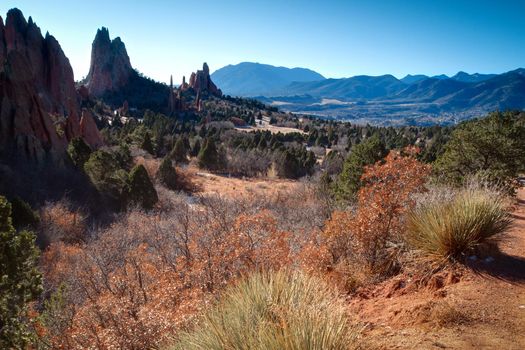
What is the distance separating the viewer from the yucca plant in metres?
6.27

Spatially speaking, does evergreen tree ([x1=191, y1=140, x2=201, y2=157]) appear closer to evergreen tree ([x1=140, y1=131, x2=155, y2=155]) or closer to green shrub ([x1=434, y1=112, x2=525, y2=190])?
evergreen tree ([x1=140, y1=131, x2=155, y2=155])

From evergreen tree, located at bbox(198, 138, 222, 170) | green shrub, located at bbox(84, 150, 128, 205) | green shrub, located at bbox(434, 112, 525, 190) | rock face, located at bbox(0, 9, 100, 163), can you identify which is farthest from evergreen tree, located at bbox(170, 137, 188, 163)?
green shrub, located at bbox(434, 112, 525, 190)

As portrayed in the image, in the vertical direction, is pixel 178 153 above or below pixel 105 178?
below

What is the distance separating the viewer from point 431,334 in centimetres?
447

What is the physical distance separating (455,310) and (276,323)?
272cm

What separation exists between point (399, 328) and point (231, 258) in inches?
219

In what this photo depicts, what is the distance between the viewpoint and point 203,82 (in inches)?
5935

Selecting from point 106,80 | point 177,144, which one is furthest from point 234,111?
point 177,144

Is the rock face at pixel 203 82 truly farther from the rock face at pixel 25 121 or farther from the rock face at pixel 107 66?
the rock face at pixel 25 121

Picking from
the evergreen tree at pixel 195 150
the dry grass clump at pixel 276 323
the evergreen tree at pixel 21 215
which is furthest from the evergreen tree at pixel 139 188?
the evergreen tree at pixel 195 150

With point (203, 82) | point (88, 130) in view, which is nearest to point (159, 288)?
point (88, 130)

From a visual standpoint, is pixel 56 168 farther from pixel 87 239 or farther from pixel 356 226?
pixel 356 226

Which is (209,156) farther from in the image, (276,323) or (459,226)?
(276,323)

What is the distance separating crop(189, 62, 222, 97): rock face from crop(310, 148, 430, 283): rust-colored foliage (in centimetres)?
14354
